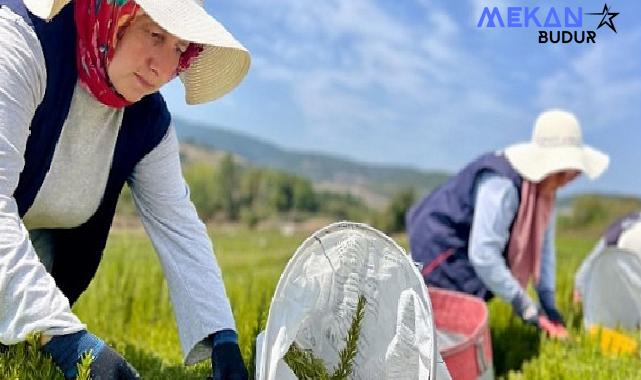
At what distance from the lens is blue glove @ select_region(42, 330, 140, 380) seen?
1311mm

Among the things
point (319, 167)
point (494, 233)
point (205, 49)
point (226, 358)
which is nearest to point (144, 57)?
point (205, 49)

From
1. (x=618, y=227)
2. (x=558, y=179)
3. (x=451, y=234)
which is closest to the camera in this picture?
(x=558, y=179)

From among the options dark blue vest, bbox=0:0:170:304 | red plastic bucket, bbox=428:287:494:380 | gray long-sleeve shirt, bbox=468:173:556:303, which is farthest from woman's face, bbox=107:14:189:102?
gray long-sleeve shirt, bbox=468:173:556:303

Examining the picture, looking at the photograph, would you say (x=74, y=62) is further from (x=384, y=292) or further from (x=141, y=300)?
(x=141, y=300)

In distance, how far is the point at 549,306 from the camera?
3236mm

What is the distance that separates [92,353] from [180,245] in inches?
19.4

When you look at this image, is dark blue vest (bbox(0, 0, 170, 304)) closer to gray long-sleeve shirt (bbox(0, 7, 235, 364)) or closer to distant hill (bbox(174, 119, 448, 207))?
gray long-sleeve shirt (bbox(0, 7, 235, 364))

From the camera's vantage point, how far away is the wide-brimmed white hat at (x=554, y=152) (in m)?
2.96

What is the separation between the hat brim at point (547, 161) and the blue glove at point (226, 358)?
63.5 inches

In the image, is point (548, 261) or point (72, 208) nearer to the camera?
point (72, 208)

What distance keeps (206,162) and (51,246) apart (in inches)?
686

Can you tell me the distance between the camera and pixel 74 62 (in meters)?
1.55

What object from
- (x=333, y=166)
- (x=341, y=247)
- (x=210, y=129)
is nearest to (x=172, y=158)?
(x=341, y=247)

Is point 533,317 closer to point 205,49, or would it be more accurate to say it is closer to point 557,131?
point 557,131
